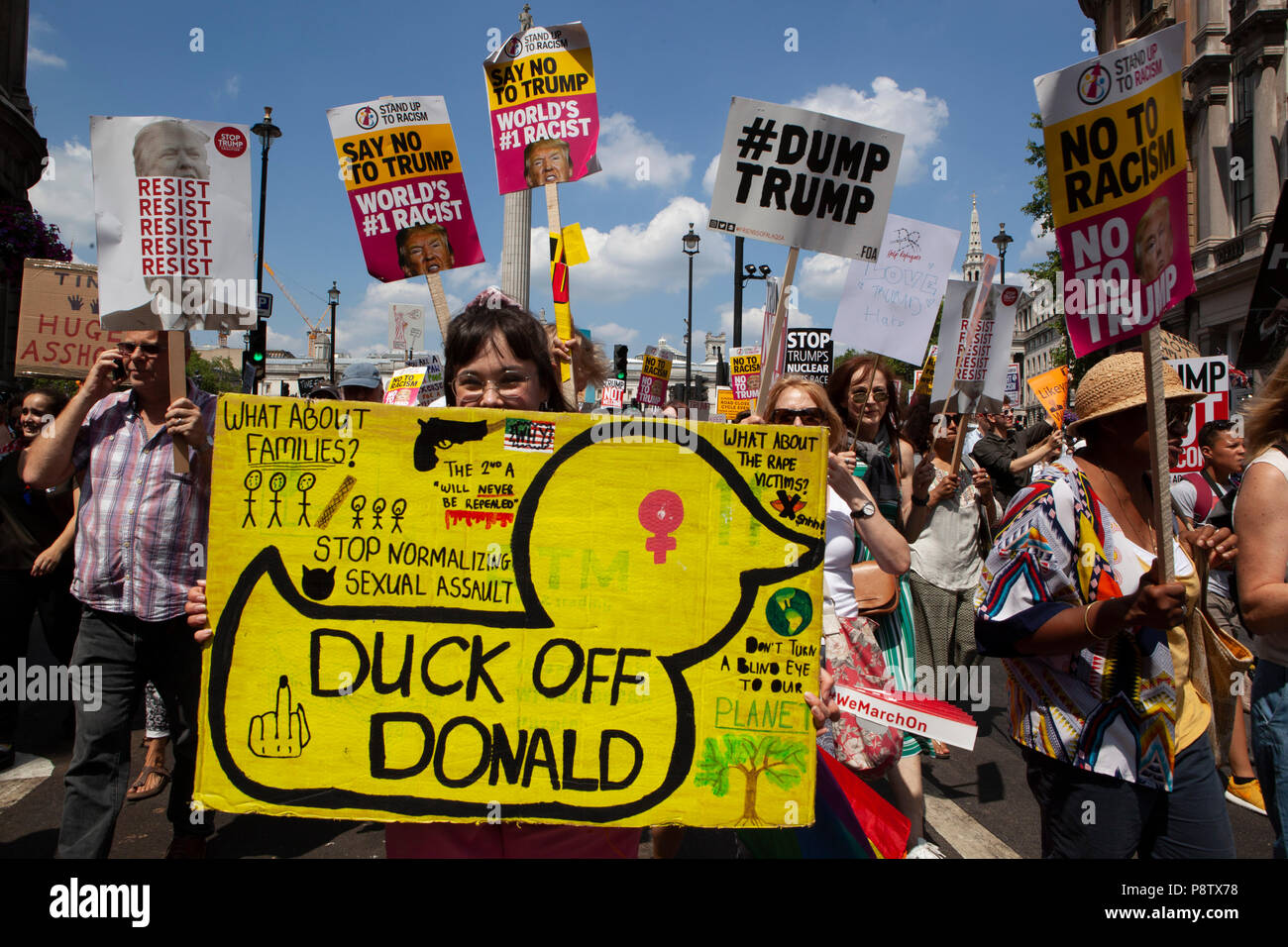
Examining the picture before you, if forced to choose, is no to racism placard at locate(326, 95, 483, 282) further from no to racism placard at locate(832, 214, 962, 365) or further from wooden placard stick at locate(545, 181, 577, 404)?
no to racism placard at locate(832, 214, 962, 365)

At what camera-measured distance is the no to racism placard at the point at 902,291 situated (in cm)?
485

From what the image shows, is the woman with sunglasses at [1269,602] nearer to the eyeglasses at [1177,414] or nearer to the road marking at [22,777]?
the eyeglasses at [1177,414]

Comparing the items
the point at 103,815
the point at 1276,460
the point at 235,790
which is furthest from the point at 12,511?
→ the point at 1276,460

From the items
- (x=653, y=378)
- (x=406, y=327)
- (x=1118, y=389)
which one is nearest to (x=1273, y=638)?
(x=1118, y=389)

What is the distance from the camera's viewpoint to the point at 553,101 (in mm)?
4316

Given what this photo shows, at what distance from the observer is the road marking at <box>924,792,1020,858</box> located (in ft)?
12.5

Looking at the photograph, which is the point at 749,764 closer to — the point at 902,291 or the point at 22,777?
the point at 902,291

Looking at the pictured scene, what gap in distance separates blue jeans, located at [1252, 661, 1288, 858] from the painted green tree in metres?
1.45

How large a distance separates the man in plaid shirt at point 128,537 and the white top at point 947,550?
437cm

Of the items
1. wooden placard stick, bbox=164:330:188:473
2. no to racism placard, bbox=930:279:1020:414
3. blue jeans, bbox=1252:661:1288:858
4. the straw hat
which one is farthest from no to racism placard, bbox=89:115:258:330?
no to racism placard, bbox=930:279:1020:414

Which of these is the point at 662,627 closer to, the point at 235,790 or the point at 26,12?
the point at 235,790

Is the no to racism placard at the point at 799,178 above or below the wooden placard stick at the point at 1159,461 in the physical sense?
above

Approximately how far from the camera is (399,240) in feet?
12.8

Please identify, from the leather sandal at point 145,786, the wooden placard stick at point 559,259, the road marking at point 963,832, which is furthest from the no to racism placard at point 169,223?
the road marking at point 963,832
